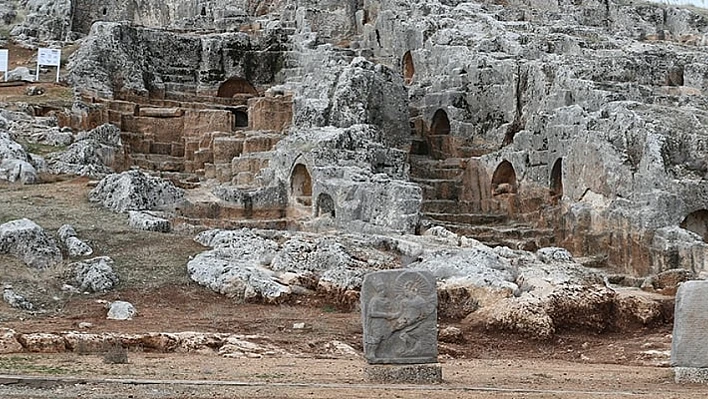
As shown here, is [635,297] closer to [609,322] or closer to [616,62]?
[609,322]

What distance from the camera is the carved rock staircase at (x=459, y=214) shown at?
2919cm

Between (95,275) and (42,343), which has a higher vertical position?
(95,275)

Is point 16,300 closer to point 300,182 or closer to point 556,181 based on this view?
point 300,182

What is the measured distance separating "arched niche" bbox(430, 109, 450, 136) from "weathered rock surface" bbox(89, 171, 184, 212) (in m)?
13.0

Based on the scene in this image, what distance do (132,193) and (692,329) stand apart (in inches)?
625

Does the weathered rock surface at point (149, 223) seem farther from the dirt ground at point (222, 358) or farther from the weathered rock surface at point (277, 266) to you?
the weathered rock surface at point (277, 266)

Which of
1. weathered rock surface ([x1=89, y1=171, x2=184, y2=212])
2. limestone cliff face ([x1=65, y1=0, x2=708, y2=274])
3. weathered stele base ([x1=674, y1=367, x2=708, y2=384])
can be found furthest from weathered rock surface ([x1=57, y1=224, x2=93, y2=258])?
weathered stele base ([x1=674, y1=367, x2=708, y2=384])

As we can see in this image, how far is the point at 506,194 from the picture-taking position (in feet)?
109

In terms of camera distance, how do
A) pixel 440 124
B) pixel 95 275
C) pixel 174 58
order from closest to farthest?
pixel 95 275
pixel 440 124
pixel 174 58

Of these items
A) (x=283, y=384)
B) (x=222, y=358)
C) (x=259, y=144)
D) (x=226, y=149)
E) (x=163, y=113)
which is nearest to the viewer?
(x=283, y=384)

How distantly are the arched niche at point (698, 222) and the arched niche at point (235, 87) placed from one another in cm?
2142

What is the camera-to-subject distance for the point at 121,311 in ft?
61.7

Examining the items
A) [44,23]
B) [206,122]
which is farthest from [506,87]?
[44,23]

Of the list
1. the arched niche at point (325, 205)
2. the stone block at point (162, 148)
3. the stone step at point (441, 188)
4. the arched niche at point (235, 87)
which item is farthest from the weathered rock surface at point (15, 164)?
the arched niche at point (235, 87)
